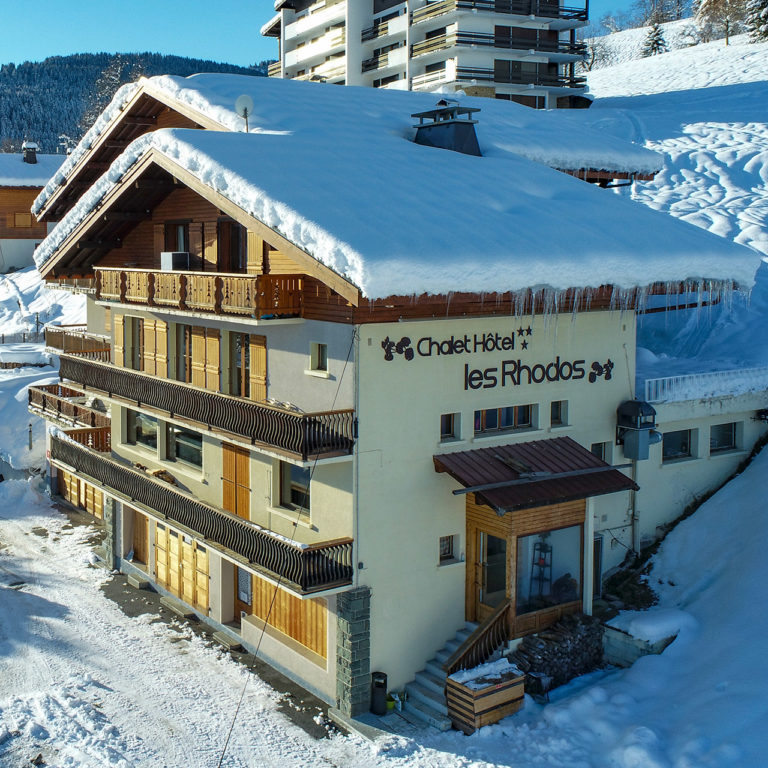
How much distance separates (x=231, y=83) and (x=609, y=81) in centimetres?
6163

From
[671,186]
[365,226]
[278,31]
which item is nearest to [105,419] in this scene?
[365,226]

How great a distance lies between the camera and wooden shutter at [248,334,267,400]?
19547 mm

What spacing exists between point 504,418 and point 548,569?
3.19m

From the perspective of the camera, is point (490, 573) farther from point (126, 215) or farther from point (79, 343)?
point (79, 343)

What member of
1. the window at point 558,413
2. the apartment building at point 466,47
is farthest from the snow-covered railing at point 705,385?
the apartment building at point 466,47

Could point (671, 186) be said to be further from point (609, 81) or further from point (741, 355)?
point (609, 81)

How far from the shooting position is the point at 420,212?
18.1 meters

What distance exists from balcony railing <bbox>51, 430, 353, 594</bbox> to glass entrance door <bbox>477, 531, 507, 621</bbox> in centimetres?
309

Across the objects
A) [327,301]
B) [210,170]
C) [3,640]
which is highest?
[210,170]

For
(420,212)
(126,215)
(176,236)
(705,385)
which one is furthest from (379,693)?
(126,215)

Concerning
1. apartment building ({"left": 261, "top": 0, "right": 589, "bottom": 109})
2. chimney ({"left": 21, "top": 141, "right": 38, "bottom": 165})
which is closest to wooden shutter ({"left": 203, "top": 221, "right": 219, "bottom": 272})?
apartment building ({"left": 261, "top": 0, "right": 589, "bottom": 109})

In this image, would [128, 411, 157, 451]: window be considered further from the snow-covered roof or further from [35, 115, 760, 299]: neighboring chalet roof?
the snow-covered roof

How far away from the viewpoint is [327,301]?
1731cm

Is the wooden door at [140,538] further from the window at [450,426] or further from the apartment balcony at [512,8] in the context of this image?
the apartment balcony at [512,8]
